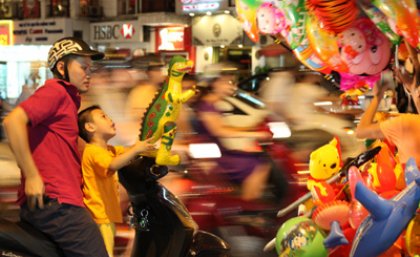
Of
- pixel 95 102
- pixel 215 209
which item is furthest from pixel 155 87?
pixel 215 209

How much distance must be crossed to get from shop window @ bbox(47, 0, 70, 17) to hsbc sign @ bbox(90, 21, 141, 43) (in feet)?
5.02

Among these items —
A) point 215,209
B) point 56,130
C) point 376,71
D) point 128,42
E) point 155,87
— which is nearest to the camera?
point 56,130

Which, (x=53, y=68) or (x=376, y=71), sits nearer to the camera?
(x=53, y=68)

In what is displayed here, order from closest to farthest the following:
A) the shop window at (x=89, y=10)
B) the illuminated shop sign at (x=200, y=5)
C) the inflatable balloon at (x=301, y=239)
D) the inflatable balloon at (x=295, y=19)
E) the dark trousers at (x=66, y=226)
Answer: the dark trousers at (x=66, y=226) → the inflatable balloon at (x=301, y=239) → the inflatable balloon at (x=295, y=19) → the illuminated shop sign at (x=200, y=5) → the shop window at (x=89, y=10)

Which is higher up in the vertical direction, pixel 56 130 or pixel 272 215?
pixel 56 130

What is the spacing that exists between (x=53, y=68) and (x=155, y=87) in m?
2.95

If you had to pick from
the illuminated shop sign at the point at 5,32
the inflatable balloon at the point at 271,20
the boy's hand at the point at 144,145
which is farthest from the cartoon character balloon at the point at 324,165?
the illuminated shop sign at the point at 5,32

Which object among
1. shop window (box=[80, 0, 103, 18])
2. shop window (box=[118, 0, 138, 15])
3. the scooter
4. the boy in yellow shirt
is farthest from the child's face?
shop window (box=[80, 0, 103, 18])

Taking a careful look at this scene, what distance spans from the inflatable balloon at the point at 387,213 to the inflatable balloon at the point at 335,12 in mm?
4058

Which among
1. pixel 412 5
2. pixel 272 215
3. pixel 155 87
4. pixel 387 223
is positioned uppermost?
pixel 412 5

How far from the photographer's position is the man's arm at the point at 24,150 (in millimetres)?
3312

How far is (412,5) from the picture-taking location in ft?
22.9

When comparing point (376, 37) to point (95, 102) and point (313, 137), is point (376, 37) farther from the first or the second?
point (95, 102)

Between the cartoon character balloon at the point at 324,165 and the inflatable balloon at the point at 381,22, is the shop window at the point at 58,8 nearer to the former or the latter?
the inflatable balloon at the point at 381,22
